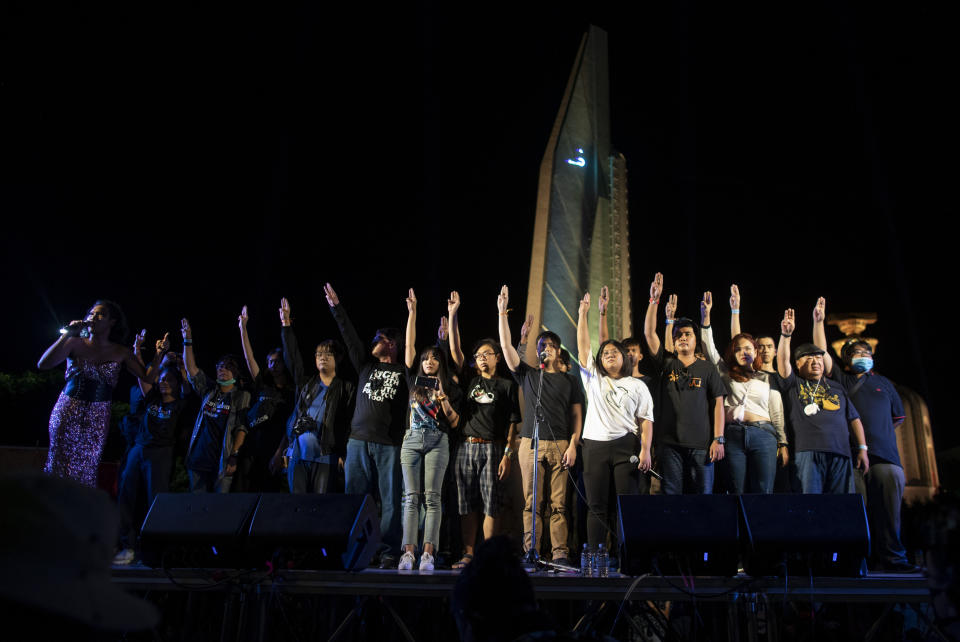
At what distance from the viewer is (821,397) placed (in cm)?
561

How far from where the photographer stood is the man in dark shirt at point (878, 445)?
17.1 feet

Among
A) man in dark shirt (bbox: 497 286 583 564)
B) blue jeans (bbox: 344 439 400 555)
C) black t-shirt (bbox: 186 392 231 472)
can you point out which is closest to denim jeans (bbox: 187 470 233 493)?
black t-shirt (bbox: 186 392 231 472)

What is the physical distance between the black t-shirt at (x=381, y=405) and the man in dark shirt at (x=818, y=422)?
3321 mm

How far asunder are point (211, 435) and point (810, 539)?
490 centimetres

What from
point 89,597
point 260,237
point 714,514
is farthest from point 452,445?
point 260,237

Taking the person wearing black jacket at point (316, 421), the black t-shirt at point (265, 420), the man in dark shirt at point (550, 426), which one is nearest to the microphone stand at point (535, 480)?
the man in dark shirt at point (550, 426)

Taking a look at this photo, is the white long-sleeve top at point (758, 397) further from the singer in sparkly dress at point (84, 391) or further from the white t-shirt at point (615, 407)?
the singer in sparkly dress at point (84, 391)

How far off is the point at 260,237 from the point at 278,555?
7.58m

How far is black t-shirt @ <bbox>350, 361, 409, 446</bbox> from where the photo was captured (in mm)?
5551

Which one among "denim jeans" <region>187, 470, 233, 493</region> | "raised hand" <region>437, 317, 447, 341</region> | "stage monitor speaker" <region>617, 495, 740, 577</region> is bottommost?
"stage monitor speaker" <region>617, 495, 740, 577</region>

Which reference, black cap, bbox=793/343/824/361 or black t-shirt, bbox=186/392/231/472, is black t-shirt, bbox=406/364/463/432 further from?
black cap, bbox=793/343/824/361

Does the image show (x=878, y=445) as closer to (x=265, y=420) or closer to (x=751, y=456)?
(x=751, y=456)

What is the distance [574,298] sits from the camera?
8094 millimetres

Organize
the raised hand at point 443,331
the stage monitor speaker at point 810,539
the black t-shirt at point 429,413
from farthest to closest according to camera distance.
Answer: the raised hand at point 443,331
the black t-shirt at point 429,413
the stage monitor speaker at point 810,539
